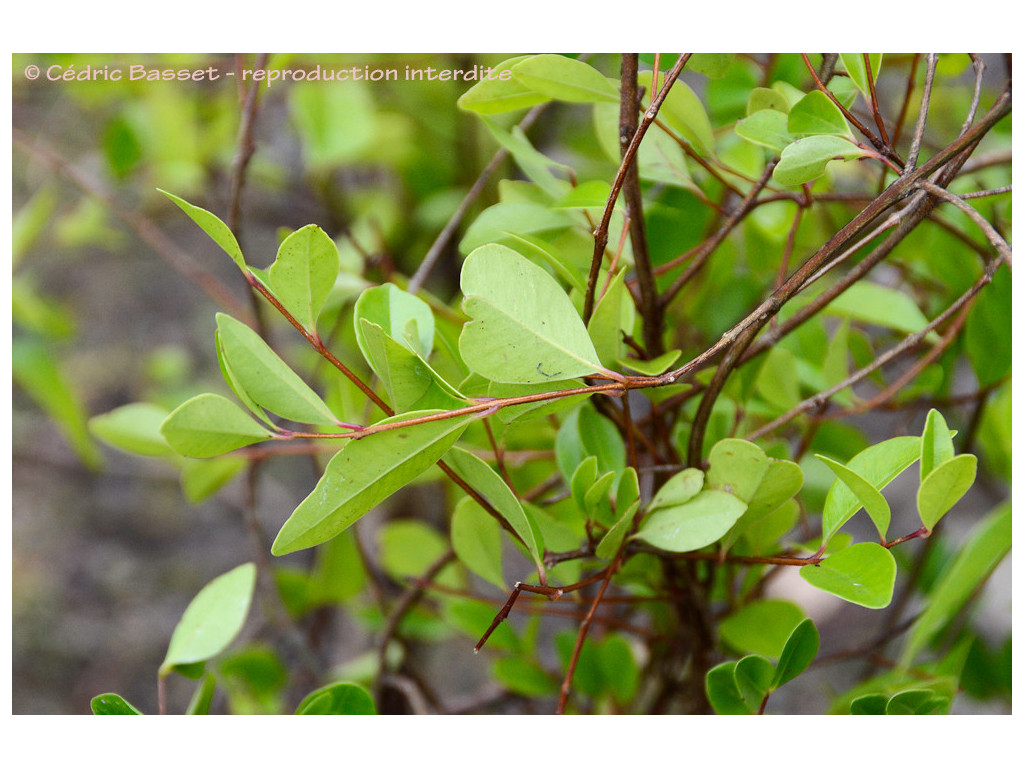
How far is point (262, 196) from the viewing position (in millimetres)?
717

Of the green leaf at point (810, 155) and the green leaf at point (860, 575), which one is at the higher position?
the green leaf at point (810, 155)

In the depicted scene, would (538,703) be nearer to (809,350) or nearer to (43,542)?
(809,350)

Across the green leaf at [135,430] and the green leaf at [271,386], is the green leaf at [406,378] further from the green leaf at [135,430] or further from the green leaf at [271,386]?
the green leaf at [135,430]

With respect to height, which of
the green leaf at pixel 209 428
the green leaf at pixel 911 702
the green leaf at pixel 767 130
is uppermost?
the green leaf at pixel 767 130

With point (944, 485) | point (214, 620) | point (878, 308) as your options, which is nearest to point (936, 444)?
point (944, 485)

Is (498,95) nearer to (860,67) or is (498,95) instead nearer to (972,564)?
(860,67)

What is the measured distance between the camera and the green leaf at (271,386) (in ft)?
0.68

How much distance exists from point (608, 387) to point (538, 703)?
39cm

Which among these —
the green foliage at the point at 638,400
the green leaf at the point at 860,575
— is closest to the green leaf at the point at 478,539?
the green foliage at the point at 638,400

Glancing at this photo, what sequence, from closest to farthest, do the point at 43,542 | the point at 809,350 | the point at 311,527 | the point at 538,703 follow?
the point at 311,527 < the point at 809,350 < the point at 538,703 < the point at 43,542

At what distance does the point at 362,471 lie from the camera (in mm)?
194

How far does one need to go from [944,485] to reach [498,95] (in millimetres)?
179

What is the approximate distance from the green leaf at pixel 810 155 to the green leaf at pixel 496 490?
12 cm
